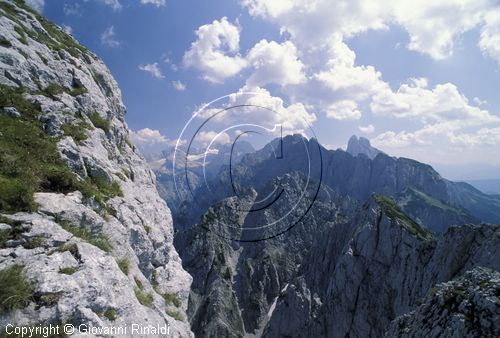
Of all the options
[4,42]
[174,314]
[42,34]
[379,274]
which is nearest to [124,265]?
[174,314]

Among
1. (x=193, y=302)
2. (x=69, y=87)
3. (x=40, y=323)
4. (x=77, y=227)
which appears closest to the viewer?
(x=40, y=323)

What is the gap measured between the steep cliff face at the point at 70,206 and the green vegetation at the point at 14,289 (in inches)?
2.1

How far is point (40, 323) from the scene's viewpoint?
754 cm

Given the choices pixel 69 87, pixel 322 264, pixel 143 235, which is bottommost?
pixel 322 264

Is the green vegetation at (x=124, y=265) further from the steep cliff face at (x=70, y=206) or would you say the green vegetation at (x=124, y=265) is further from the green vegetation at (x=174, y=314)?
the green vegetation at (x=174, y=314)

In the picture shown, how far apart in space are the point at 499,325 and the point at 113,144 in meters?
24.3

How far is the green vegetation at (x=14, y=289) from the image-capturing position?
742cm

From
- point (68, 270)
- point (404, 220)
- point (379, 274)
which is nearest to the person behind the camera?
point (68, 270)

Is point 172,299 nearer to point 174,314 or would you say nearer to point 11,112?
point 174,314

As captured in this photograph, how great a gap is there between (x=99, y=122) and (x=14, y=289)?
16.0m

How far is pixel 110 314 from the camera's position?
Result: 31.2 feet

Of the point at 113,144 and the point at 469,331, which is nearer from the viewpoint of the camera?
the point at 469,331

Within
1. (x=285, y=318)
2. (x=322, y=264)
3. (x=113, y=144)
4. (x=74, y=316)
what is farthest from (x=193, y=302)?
(x=74, y=316)

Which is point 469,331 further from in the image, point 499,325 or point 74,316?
point 74,316
